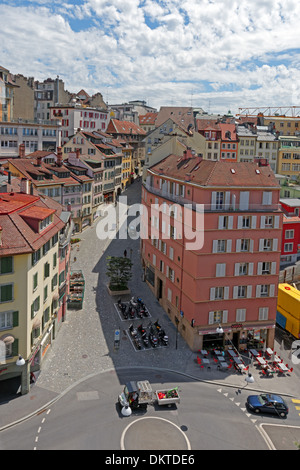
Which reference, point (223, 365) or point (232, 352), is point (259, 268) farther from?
point (223, 365)

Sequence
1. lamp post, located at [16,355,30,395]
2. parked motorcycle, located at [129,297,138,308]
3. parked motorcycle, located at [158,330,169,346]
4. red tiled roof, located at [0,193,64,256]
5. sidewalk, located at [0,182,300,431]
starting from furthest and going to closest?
parked motorcycle, located at [129,297,138,308], parked motorcycle, located at [158,330,169,346], sidewalk, located at [0,182,300,431], lamp post, located at [16,355,30,395], red tiled roof, located at [0,193,64,256]

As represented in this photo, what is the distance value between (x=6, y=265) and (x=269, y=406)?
25832 mm

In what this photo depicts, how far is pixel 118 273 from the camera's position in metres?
61.8

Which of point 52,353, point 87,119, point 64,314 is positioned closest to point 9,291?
point 52,353

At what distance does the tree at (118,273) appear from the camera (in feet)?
200

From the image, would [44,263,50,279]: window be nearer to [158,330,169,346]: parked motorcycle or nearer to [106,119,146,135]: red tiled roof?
[158,330,169,346]: parked motorcycle

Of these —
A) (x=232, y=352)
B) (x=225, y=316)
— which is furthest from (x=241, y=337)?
(x=225, y=316)

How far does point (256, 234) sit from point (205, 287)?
8459mm

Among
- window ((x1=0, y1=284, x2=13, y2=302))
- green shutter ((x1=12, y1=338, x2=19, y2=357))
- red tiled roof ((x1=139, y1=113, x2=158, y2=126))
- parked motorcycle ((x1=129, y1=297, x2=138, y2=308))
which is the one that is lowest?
parked motorcycle ((x1=129, y1=297, x2=138, y2=308))

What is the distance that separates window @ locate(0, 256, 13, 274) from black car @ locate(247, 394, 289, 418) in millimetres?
24114

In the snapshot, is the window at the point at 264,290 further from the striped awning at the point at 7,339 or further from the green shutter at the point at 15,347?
the striped awning at the point at 7,339

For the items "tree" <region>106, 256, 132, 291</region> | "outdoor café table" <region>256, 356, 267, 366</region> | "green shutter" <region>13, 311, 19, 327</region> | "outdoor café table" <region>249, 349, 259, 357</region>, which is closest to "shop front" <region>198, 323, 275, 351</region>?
"outdoor café table" <region>249, 349, 259, 357</region>

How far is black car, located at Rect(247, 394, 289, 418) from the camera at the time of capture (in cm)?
3803

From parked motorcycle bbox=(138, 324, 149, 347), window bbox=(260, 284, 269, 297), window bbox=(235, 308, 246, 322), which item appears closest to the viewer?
parked motorcycle bbox=(138, 324, 149, 347)
